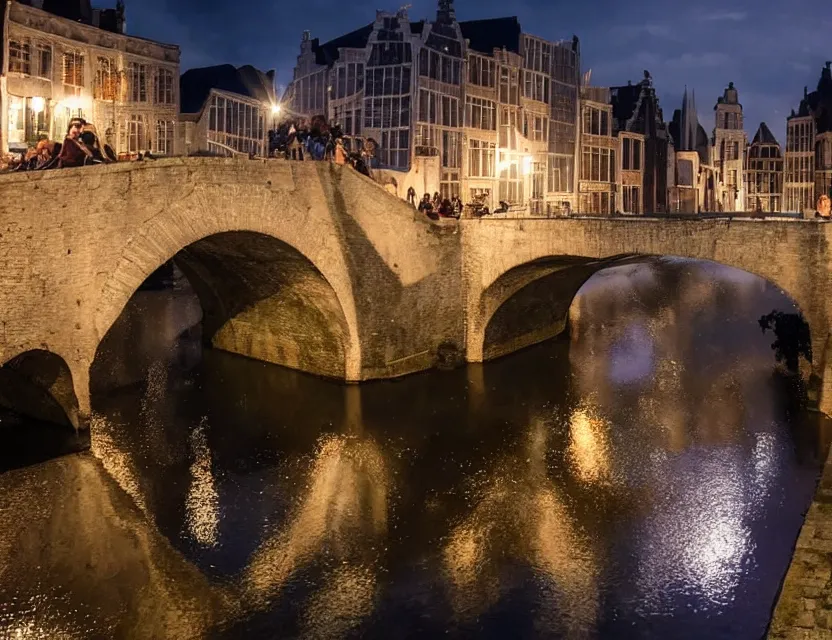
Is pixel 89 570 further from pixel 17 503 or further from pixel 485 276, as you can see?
pixel 485 276

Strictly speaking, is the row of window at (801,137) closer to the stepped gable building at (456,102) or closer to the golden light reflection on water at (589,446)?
the stepped gable building at (456,102)

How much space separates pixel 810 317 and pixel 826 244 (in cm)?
173

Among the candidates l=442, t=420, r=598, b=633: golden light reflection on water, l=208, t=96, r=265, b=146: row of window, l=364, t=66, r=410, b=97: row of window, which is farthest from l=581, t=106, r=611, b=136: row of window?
l=442, t=420, r=598, b=633: golden light reflection on water

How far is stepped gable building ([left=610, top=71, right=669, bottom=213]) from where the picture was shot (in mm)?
54312

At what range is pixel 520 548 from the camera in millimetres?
14859

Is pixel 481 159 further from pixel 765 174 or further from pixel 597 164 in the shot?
pixel 765 174

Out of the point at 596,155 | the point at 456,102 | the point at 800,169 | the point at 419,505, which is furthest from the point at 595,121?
the point at 419,505

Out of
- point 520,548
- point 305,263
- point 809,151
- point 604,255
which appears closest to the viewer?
point 520,548

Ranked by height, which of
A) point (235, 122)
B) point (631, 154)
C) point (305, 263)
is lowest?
point (305, 263)

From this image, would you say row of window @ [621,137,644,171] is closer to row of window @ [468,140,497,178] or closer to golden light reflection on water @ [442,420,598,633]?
row of window @ [468,140,497,178]

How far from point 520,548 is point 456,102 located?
28158 millimetres

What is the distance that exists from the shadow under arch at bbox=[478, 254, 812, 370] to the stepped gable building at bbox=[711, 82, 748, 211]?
4334 centimetres

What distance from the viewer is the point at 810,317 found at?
21672mm

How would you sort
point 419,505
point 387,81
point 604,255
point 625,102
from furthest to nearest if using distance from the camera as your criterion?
point 625,102, point 387,81, point 604,255, point 419,505
